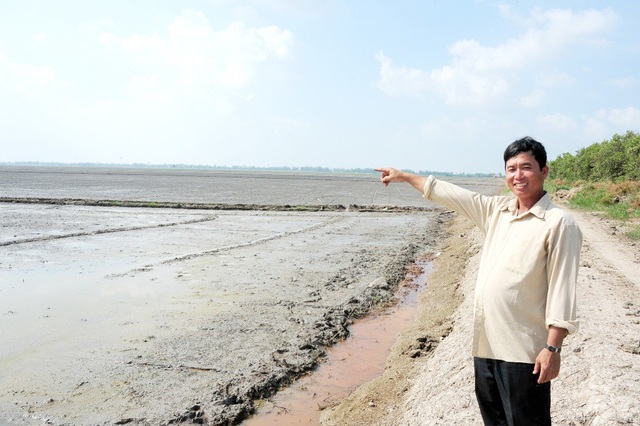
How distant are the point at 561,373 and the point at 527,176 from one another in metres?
2.76

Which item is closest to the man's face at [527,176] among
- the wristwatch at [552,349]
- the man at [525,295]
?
the man at [525,295]

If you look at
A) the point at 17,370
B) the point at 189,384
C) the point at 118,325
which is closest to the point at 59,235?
the point at 118,325

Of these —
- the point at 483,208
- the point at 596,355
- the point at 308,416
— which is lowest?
the point at 308,416

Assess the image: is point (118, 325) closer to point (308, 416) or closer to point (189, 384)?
point (189, 384)

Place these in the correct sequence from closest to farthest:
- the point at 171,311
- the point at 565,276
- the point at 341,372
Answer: the point at 565,276 < the point at 341,372 < the point at 171,311

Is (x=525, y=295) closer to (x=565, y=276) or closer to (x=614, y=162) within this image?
(x=565, y=276)

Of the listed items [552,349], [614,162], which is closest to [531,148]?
[552,349]

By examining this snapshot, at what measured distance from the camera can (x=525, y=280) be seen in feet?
7.88

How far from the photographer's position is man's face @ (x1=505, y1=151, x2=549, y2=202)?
2.47 meters

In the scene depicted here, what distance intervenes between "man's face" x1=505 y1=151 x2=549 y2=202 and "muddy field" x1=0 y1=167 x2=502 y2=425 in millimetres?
3957

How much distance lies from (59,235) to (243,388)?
47.1 feet

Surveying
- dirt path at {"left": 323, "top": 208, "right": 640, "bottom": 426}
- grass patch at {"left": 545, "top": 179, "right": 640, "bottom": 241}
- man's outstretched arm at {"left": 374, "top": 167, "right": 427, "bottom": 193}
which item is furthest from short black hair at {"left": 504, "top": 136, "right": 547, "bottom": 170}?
grass patch at {"left": 545, "top": 179, "right": 640, "bottom": 241}

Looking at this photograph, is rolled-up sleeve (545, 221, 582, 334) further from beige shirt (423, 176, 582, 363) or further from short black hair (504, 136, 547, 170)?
short black hair (504, 136, 547, 170)

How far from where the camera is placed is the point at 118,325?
802 cm
